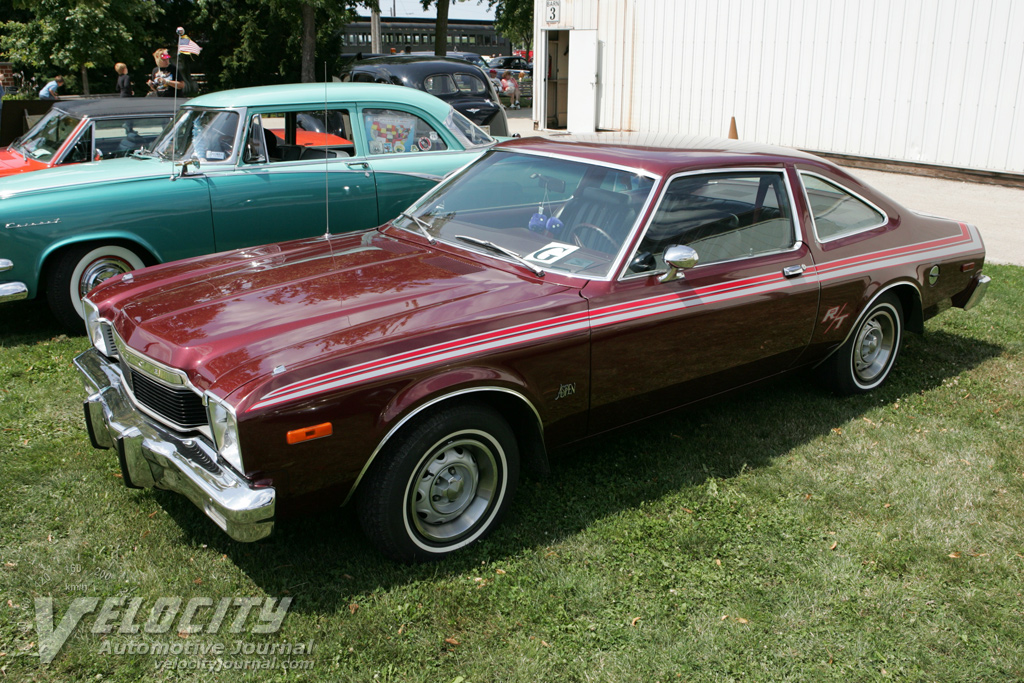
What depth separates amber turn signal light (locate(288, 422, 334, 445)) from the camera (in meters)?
2.87

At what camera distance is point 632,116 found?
1727 centimetres

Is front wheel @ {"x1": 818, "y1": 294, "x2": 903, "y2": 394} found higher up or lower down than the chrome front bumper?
lower down

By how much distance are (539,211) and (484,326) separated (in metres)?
1.03

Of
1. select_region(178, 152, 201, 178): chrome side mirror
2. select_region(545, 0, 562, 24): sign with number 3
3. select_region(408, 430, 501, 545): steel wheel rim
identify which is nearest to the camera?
select_region(408, 430, 501, 545): steel wheel rim

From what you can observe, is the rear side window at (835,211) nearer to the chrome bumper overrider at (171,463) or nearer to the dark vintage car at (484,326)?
the dark vintage car at (484,326)

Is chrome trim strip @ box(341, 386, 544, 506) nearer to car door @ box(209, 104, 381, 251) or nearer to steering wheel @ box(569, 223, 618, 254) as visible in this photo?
steering wheel @ box(569, 223, 618, 254)

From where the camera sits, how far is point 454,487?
340 cm

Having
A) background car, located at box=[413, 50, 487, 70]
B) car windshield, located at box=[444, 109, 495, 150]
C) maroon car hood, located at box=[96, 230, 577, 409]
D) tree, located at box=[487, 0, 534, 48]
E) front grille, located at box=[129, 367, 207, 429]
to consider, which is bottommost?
front grille, located at box=[129, 367, 207, 429]

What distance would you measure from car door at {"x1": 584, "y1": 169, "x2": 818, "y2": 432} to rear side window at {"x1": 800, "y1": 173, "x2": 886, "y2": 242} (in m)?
0.22

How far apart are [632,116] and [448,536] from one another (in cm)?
1511

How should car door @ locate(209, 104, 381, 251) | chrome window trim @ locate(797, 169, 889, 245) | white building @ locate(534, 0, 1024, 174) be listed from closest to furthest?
1. chrome window trim @ locate(797, 169, 889, 245)
2. car door @ locate(209, 104, 381, 251)
3. white building @ locate(534, 0, 1024, 174)

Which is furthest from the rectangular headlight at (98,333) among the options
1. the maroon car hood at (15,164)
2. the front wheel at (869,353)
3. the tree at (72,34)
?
the tree at (72,34)

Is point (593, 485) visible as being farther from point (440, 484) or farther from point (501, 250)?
point (501, 250)

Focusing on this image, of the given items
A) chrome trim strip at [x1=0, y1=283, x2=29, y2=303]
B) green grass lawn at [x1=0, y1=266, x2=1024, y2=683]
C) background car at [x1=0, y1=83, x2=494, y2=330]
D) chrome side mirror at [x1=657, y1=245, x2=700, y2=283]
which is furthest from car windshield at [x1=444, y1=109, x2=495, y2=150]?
chrome side mirror at [x1=657, y1=245, x2=700, y2=283]
